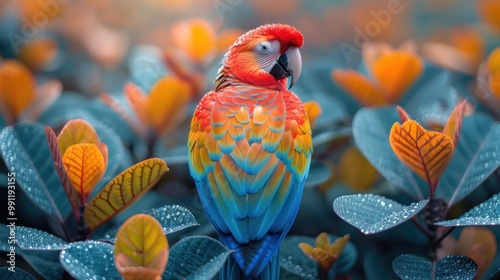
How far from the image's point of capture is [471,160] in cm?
134

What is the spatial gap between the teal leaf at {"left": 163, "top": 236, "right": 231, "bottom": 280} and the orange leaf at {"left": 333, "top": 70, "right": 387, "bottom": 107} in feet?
2.56

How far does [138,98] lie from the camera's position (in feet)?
5.12

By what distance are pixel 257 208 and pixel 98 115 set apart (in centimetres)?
73

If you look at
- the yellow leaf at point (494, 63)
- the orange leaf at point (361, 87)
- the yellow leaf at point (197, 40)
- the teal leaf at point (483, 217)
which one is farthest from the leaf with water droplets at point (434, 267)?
the yellow leaf at point (197, 40)

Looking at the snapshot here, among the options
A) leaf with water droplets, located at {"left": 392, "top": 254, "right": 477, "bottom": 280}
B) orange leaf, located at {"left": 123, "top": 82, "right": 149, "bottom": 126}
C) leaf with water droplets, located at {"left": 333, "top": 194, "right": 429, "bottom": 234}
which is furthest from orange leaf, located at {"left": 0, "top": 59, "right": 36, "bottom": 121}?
leaf with water droplets, located at {"left": 392, "top": 254, "right": 477, "bottom": 280}

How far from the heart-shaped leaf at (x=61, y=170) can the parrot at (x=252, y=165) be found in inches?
9.8

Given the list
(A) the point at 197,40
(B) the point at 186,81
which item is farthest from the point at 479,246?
(A) the point at 197,40

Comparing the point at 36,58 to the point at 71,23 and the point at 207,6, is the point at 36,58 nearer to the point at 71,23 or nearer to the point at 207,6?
the point at 71,23

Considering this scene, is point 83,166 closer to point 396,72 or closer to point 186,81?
point 186,81

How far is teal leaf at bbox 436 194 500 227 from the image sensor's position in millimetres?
1084

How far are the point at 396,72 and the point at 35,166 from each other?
99 cm

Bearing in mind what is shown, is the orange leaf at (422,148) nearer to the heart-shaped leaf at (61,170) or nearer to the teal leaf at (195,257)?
the teal leaf at (195,257)

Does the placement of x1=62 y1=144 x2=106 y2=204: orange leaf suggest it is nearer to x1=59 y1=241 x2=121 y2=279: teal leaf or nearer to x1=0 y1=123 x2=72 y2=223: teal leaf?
x1=0 y1=123 x2=72 y2=223: teal leaf

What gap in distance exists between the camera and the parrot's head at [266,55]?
1.29 m
